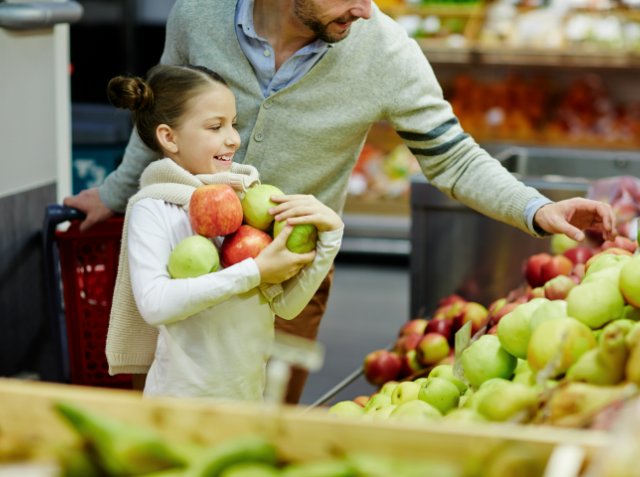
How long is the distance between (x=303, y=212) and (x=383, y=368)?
101cm

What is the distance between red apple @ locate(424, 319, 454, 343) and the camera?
2260 millimetres

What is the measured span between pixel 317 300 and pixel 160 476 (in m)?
1.44

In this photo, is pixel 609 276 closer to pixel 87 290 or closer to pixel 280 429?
pixel 280 429

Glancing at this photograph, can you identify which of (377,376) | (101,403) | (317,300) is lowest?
(377,376)

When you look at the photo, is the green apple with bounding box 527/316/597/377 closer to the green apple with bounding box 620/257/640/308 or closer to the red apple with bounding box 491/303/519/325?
the green apple with bounding box 620/257/640/308

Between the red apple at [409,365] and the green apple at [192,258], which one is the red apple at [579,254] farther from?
the green apple at [192,258]

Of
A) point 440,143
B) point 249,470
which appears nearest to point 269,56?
point 440,143

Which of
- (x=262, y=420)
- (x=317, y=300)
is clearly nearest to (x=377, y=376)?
(x=317, y=300)

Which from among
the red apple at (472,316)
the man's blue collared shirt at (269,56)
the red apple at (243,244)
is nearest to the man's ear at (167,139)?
the red apple at (243,244)

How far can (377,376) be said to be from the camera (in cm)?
221

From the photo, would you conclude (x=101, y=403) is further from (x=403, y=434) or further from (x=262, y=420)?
(x=403, y=434)

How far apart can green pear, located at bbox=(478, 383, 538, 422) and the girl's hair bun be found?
3.16 ft

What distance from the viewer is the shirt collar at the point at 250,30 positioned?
1723 millimetres

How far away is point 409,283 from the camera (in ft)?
10.3
